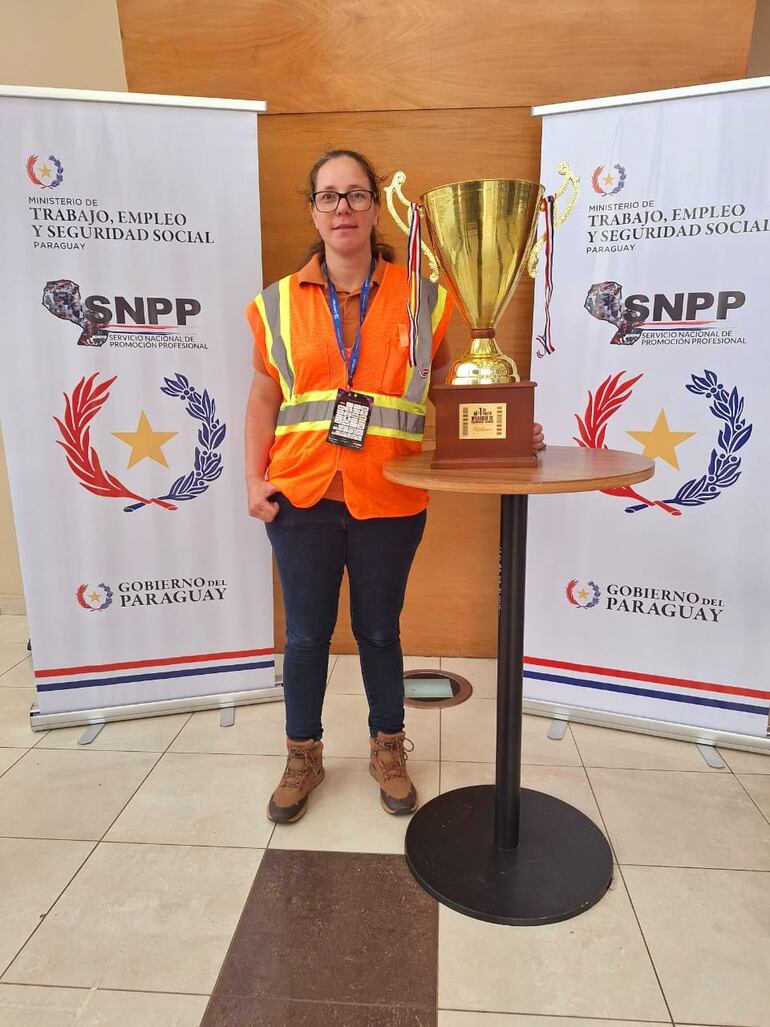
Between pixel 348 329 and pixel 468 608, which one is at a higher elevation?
pixel 348 329

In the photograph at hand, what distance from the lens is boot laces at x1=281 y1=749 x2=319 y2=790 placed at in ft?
5.90

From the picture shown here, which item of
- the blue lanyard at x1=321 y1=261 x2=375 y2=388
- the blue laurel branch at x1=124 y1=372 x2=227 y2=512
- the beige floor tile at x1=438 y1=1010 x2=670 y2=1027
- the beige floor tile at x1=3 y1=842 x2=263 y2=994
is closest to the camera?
the beige floor tile at x1=438 y1=1010 x2=670 y2=1027

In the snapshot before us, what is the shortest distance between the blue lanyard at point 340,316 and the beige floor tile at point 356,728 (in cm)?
123

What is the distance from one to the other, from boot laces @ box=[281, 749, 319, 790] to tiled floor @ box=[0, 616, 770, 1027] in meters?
0.09

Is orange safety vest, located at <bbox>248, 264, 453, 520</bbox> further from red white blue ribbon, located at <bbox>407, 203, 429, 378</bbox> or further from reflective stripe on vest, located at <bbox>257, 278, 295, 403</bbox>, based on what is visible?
red white blue ribbon, located at <bbox>407, 203, 429, 378</bbox>

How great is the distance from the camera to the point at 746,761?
2.04 meters

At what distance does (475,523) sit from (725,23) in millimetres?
1865

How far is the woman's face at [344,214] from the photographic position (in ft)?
4.79

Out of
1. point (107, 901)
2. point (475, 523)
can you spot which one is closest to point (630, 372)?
point (475, 523)

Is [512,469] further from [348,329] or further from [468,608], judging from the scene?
[468,608]

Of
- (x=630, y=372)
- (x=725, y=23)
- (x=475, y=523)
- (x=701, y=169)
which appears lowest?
(x=475, y=523)

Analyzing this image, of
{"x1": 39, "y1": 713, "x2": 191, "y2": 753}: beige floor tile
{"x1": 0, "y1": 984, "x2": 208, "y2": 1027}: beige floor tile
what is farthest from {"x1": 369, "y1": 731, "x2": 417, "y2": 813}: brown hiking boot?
{"x1": 39, "y1": 713, "x2": 191, "y2": 753}: beige floor tile

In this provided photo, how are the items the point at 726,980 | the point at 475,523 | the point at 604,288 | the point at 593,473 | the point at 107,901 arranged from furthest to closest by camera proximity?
1. the point at 475,523
2. the point at 604,288
3. the point at 107,901
4. the point at 726,980
5. the point at 593,473

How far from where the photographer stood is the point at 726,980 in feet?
4.24
